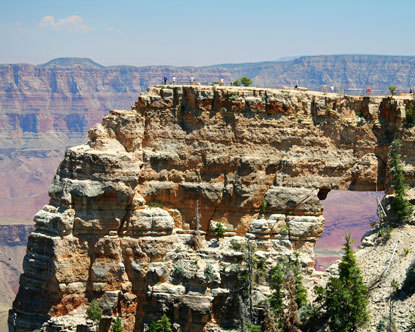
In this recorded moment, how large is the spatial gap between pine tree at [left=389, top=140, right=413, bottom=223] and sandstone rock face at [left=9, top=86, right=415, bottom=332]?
1.34 meters

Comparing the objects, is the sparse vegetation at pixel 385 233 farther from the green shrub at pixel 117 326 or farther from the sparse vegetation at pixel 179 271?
the green shrub at pixel 117 326

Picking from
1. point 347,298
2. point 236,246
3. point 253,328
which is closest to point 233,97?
point 236,246

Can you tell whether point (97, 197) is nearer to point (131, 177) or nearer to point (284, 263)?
point (131, 177)

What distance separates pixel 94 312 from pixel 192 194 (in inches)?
470

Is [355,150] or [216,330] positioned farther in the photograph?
[355,150]

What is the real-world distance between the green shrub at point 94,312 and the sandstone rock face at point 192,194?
0.72 metres

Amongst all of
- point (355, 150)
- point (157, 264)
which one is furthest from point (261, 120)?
point (157, 264)

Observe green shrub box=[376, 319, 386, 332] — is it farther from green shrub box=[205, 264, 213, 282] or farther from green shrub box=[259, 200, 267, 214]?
green shrub box=[259, 200, 267, 214]

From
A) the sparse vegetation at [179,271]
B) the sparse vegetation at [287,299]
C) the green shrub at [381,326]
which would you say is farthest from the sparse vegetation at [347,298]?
the sparse vegetation at [179,271]

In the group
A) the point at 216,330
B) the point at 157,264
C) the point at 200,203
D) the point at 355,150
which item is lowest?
the point at 216,330

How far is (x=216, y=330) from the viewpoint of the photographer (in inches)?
2393

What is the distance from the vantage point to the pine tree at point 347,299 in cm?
5416

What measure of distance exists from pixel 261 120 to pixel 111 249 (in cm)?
1551

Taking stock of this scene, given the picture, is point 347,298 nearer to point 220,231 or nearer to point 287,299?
point 287,299
